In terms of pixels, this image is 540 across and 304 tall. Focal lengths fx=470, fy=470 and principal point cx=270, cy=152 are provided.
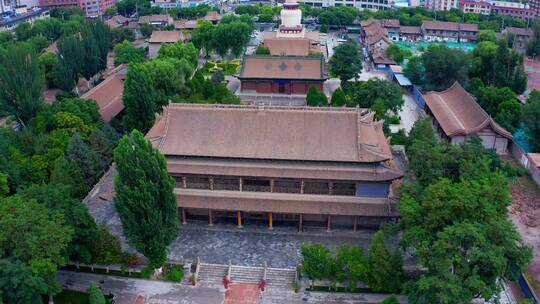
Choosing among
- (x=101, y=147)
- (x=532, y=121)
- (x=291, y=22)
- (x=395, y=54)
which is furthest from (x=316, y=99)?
(x=291, y=22)

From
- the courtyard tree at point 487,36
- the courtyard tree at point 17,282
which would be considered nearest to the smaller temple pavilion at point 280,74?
the courtyard tree at point 17,282

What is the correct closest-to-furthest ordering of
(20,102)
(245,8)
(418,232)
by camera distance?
1. (418,232)
2. (20,102)
3. (245,8)

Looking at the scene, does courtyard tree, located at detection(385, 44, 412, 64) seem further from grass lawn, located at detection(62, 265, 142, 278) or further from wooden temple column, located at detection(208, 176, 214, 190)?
grass lawn, located at detection(62, 265, 142, 278)

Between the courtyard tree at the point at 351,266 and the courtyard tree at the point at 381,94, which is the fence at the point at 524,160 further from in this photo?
the courtyard tree at the point at 351,266

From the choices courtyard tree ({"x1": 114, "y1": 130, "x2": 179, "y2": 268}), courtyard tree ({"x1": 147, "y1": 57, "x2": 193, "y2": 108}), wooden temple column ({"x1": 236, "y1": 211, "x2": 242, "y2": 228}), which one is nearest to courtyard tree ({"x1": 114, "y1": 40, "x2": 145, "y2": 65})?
courtyard tree ({"x1": 147, "y1": 57, "x2": 193, "y2": 108})

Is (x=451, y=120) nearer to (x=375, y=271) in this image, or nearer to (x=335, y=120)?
(x=335, y=120)

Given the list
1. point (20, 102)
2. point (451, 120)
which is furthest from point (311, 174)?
point (20, 102)

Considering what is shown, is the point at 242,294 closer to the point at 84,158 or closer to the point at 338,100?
the point at 84,158
